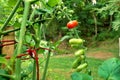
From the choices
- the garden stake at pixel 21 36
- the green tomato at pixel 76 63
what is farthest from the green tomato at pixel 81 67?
the garden stake at pixel 21 36

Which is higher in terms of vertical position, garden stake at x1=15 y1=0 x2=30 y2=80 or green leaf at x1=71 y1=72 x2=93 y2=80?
garden stake at x1=15 y1=0 x2=30 y2=80

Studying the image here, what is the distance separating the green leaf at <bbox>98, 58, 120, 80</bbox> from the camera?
68 cm

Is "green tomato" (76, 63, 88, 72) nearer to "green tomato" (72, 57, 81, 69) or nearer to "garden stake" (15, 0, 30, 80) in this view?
"green tomato" (72, 57, 81, 69)

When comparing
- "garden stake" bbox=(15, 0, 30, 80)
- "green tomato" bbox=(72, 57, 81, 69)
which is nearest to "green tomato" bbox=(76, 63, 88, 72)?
"green tomato" bbox=(72, 57, 81, 69)

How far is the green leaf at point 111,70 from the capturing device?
2.23ft

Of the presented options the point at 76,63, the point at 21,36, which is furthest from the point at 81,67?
the point at 21,36

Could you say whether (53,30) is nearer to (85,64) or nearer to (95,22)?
(95,22)

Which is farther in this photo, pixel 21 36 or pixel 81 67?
pixel 81 67

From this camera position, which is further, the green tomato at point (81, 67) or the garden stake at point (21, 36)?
the green tomato at point (81, 67)

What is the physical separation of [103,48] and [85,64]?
14.2 m

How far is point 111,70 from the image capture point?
2.26ft

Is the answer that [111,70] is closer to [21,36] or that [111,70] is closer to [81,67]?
[81,67]

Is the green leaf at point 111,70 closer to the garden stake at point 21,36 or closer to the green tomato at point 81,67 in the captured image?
the green tomato at point 81,67

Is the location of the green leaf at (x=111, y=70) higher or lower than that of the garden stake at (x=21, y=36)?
lower
